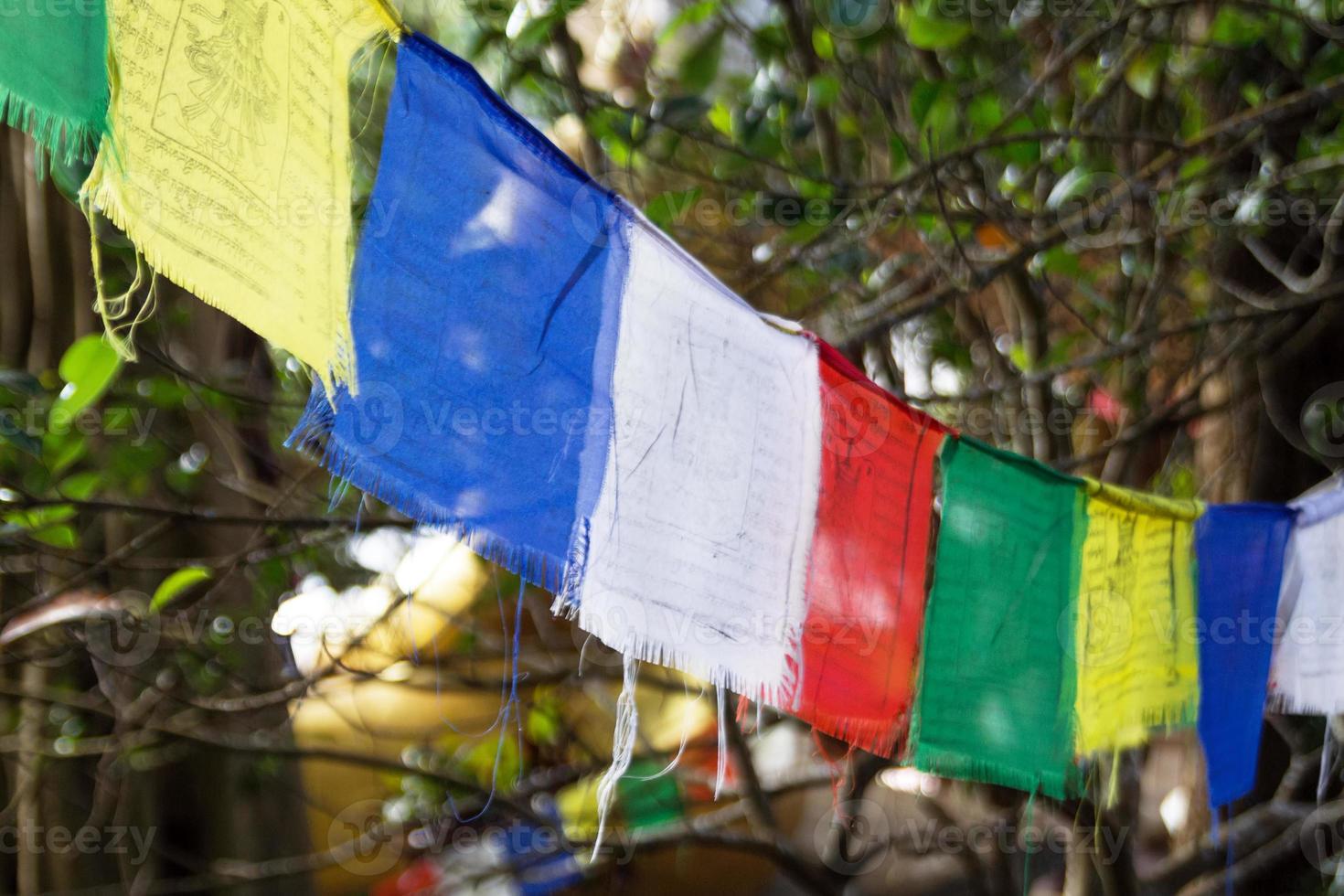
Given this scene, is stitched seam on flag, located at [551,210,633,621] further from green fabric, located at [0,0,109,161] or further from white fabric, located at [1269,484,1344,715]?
white fabric, located at [1269,484,1344,715]

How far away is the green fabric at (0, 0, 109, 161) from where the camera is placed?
38.5 inches

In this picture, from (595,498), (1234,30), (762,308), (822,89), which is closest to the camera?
(595,498)

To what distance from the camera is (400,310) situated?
4.35 feet

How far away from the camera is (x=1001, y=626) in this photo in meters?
2.16

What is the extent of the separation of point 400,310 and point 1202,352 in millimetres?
2593

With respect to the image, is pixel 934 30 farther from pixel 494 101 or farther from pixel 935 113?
pixel 494 101

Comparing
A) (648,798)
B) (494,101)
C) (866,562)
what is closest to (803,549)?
(866,562)

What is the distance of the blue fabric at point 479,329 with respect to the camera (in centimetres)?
131

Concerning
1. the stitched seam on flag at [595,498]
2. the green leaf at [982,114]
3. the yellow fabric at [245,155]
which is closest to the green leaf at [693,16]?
the green leaf at [982,114]

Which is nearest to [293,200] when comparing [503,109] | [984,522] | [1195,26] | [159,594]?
[503,109]

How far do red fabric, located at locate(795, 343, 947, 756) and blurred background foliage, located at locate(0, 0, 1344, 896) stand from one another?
1.54 ft

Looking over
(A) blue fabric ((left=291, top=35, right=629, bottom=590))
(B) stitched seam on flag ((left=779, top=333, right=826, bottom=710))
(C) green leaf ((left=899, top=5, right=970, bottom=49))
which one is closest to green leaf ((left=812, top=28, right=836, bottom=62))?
(C) green leaf ((left=899, top=5, right=970, bottom=49))

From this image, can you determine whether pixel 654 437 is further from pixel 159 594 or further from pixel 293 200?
pixel 159 594

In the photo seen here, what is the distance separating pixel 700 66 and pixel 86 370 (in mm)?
1326
